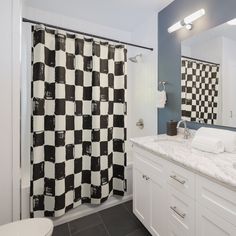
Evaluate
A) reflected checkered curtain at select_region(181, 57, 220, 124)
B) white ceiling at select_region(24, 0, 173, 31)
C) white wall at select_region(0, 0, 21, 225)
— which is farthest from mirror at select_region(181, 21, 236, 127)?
white wall at select_region(0, 0, 21, 225)

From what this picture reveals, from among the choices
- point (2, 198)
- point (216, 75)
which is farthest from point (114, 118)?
point (2, 198)

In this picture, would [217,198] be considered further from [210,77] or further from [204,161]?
[210,77]

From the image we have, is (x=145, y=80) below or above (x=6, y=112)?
above

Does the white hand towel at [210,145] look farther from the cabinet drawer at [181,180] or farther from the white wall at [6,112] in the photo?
the white wall at [6,112]

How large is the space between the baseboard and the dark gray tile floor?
0.13 ft

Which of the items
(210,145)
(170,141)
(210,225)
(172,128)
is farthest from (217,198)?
(172,128)

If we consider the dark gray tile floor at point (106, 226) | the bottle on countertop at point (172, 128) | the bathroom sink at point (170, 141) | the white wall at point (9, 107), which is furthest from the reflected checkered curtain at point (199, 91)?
the white wall at point (9, 107)

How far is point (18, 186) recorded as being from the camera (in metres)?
1.24

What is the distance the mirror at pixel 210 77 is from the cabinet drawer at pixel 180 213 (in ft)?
2.49

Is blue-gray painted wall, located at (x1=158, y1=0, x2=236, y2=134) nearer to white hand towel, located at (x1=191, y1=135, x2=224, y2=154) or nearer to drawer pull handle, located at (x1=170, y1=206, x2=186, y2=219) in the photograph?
white hand towel, located at (x1=191, y1=135, x2=224, y2=154)

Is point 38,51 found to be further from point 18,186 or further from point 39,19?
point 18,186

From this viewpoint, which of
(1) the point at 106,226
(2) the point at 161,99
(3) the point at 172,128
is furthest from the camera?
(2) the point at 161,99

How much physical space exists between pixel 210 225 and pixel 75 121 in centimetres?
134

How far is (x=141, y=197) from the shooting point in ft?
4.95
